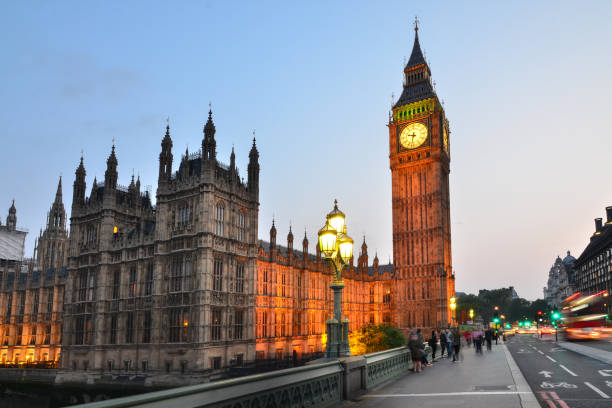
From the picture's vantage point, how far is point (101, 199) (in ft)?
186

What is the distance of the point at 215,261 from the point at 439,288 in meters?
46.0

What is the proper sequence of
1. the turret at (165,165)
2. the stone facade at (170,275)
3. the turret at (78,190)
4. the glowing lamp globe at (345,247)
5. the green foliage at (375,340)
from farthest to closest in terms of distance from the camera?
1. the turret at (78,190)
2. the green foliage at (375,340)
3. the turret at (165,165)
4. the stone facade at (170,275)
5. the glowing lamp globe at (345,247)

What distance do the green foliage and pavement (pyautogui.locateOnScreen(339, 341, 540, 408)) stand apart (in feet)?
104

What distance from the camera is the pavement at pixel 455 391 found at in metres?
13.3

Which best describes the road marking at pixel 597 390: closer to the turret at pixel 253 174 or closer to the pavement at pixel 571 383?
the pavement at pixel 571 383

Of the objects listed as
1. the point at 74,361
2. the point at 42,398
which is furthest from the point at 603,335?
the point at 42,398

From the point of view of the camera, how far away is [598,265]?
11562 cm

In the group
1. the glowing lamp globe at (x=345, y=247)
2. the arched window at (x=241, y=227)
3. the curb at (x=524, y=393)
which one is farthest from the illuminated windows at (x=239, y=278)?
the glowing lamp globe at (x=345, y=247)

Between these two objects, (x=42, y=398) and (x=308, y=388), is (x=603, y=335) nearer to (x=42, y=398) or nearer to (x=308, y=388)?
(x=308, y=388)

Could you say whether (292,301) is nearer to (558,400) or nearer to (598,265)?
(558,400)

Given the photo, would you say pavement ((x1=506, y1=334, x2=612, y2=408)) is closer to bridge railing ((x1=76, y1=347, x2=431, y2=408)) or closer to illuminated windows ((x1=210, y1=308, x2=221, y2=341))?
bridge railing ((x1=76, y1=347, x2=431, y2=408))

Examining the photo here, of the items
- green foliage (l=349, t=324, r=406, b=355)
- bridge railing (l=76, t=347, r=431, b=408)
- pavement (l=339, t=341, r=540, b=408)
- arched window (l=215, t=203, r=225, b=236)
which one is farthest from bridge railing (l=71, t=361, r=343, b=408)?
green foliage (l=349, t=324, r=406, b=355)

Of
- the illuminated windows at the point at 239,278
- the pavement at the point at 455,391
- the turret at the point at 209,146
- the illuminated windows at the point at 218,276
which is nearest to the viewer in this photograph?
the pavement at the point at 455,391

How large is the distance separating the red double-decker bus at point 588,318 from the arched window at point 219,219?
3686cm
